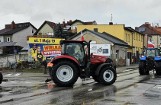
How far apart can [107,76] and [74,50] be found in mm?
2218

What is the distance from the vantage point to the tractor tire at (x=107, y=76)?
67.9ft

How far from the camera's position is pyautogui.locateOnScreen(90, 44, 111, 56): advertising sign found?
47.6 m

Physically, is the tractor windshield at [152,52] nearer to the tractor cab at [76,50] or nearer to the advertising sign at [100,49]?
the tractor cab at [76,50]

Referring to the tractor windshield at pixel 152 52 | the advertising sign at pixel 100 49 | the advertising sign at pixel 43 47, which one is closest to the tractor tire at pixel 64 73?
the tractor windshield at pixel 152 52

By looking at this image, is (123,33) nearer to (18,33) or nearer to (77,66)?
(18,33)

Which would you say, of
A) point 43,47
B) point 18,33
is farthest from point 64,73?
point 18,33

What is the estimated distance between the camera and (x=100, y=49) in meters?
47.8

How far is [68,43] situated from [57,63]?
1.19 meters

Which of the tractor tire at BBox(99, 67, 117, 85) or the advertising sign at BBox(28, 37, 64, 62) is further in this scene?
the advertising sign at BBox(28, 37, 64, 62)

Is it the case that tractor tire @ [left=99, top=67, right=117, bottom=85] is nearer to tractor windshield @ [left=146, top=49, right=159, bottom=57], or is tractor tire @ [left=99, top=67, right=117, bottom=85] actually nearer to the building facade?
tractor windshield @ [left=146, top=49, right=159, bottom=57]

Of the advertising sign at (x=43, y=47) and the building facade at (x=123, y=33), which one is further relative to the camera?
the building facade at (x=123, y=33)

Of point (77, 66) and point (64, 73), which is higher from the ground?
point (77, 66)

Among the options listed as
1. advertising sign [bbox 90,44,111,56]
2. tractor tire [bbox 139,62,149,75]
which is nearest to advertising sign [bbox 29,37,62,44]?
advertising sign [bbox 90,44,111,56]

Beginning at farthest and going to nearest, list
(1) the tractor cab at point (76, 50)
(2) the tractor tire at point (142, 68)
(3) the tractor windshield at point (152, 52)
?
(3) the tractor windshield at point (152, 52)
(2) the tractor tire at point (142, 68)
(1) the tractor cab at point (76, 50)
